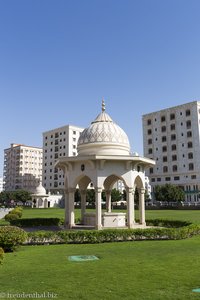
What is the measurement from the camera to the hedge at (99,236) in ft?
63.2

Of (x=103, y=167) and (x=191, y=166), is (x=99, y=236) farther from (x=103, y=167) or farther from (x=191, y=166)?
(x=191, y=166)

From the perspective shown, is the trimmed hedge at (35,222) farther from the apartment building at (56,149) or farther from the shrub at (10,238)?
the apartment building at (56,149)

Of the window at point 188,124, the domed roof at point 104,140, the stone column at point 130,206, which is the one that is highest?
the window at point 188,124

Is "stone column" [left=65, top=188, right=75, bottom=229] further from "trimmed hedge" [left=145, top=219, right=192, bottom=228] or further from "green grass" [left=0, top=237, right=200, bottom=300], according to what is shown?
"trimmed hedge" [left=145, top=219, right=192, bottom=228]

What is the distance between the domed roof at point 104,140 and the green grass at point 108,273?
374 inches

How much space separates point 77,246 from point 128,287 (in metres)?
8.92

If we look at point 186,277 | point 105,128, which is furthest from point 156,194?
point 186,277

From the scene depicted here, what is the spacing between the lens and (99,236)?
64.4 feet

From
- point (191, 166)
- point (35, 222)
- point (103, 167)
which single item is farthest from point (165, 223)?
point (191, 166)

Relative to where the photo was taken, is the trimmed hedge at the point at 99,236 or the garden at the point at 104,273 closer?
the garden at the point at 104,273

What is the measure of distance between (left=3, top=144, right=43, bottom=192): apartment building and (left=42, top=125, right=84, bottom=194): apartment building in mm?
16774

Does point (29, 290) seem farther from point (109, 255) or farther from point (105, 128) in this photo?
point (105, 128)

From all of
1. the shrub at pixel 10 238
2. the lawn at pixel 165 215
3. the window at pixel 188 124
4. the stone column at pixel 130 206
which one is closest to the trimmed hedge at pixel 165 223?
the stone column at pixel 130 206

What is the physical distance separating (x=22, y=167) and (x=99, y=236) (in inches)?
4619
